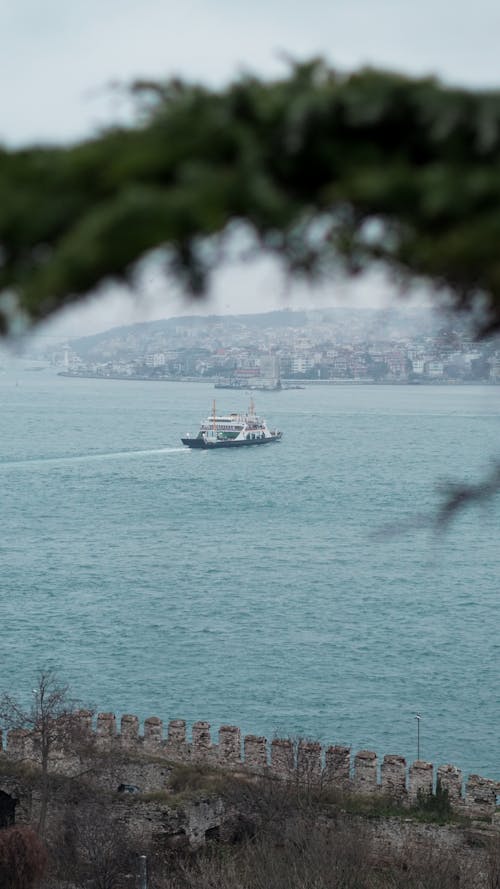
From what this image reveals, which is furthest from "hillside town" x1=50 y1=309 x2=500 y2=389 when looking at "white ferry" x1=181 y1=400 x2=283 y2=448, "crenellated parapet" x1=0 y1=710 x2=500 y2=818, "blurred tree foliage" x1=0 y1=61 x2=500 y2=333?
"blurred tree foliage" x1=0 y1=61 x2=500 y2=333

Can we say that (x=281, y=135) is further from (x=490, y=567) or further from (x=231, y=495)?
(x=231, y=495)

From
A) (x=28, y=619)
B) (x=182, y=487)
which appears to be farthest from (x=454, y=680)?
(x=182, y=487)

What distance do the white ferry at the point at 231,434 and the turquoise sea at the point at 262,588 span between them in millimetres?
1423

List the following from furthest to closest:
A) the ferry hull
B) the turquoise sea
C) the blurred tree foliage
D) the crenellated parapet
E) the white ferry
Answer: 1. the white ferry
2. the ferry hull
3. the turquoise sea
4. the crenellated parapet
5. the blurred tree foliage

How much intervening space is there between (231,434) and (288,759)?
63.6 metres

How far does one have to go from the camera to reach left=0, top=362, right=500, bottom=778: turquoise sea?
29.8 m

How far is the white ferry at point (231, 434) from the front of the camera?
78.7m

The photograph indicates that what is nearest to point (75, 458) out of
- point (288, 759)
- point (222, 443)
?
point (222, 443)

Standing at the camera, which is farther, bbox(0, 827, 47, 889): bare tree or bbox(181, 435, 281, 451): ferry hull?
bbox(181, 435, 281, 451): ferry hull

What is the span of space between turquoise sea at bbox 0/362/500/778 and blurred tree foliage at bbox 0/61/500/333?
2.30 ft

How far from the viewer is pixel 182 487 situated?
208ft

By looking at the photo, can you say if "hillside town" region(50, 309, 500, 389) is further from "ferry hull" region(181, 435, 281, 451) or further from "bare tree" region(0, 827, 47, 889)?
"bare tree" region(0, 827, 47, 889)

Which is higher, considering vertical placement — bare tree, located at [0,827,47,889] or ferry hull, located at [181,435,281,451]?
ferry hull, located at [181,435,281,451]

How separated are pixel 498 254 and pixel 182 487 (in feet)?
202
